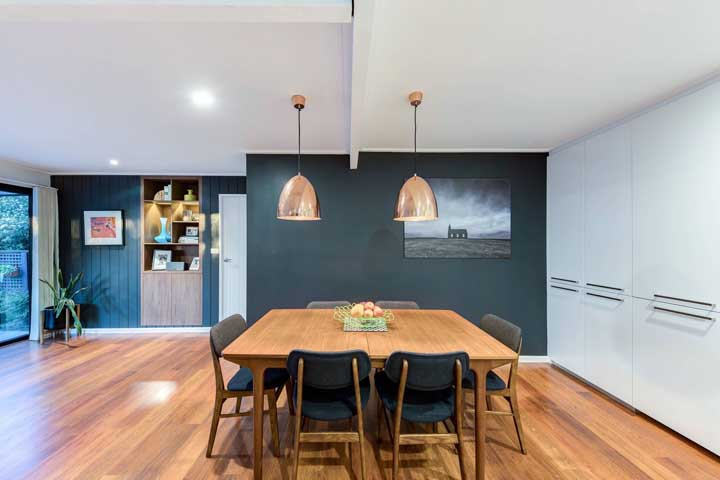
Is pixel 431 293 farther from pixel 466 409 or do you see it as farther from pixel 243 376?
pixel 243 376

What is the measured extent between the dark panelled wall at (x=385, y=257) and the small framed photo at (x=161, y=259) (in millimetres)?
2496

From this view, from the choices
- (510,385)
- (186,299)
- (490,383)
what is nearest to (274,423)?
(490,383)

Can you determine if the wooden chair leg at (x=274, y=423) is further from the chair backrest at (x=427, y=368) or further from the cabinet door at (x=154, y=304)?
the cabinet door at (x=154, y=304)

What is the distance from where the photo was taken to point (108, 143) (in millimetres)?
3502

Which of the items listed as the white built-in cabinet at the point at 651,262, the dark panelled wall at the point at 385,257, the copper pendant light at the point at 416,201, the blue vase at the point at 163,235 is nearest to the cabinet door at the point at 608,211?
the white built-in cabinet at the point at 651,262

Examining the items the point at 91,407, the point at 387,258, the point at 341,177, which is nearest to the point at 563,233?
the point at 387,258

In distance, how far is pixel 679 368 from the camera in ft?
7.63

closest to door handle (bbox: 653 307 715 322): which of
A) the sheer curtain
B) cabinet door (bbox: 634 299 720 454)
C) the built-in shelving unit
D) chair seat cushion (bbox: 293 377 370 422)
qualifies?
cabinet door (bbox: 634 299 720 454)

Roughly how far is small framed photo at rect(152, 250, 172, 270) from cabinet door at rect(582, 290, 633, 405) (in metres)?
5.73

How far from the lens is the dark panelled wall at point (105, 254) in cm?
506

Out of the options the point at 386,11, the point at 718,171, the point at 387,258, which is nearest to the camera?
the point at 386,11

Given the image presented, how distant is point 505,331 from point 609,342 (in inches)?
56.2

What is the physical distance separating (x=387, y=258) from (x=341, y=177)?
3.65 ft

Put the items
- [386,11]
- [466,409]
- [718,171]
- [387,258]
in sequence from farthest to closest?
[387,258], [466,409], [718,171], [386,11]
